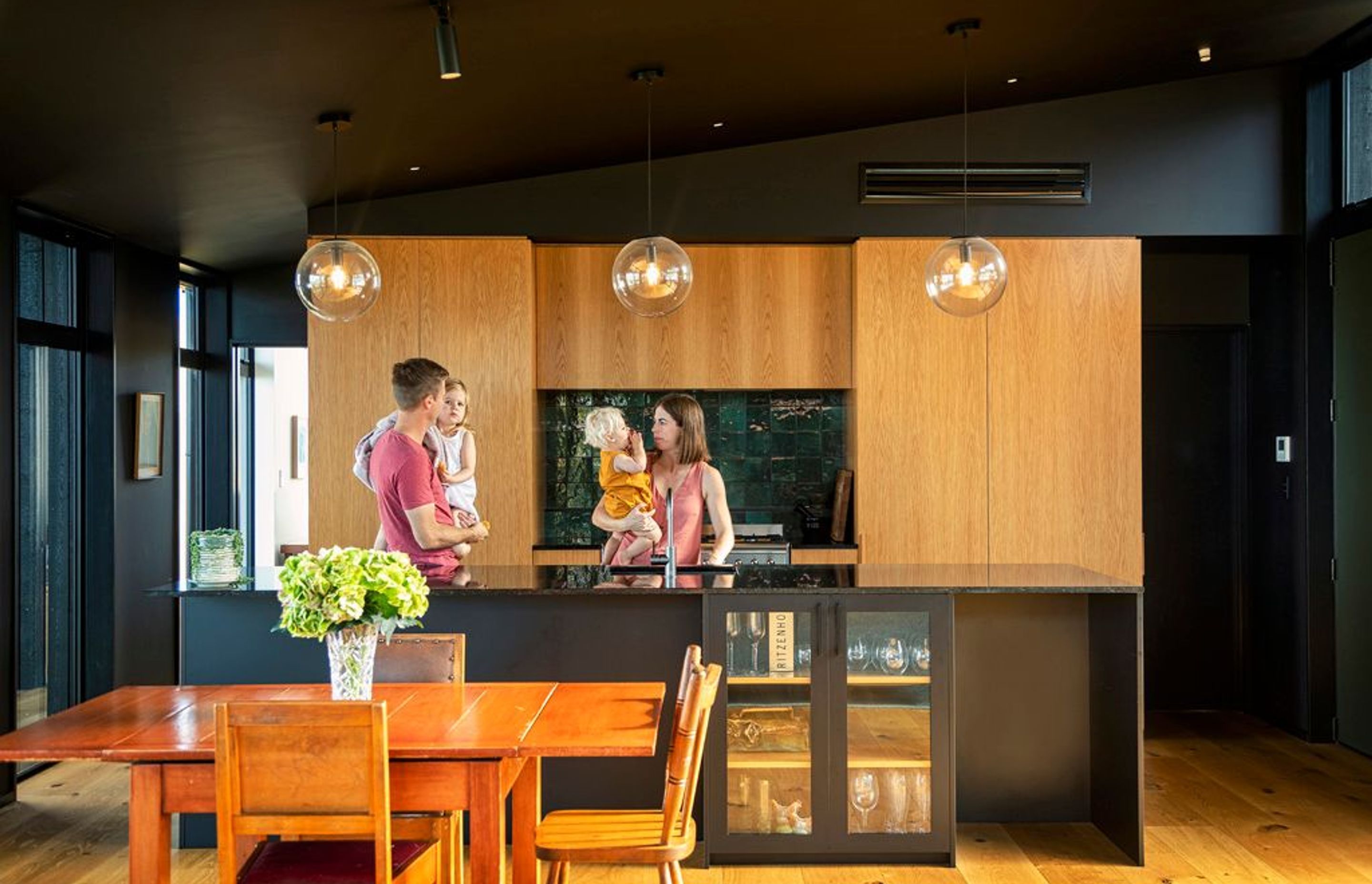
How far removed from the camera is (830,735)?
4445 millimetres

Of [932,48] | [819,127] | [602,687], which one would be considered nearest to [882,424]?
[819,127]

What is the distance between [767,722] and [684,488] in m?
1.04

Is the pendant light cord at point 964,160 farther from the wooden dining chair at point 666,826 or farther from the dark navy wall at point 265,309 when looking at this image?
the dark navy wall at point 265,309

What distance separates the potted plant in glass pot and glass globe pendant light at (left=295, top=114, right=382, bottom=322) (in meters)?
1.74

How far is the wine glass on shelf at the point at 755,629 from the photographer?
4461 millimetres

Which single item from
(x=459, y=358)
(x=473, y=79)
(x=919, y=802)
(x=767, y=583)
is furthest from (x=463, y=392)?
(x=919, y=802)

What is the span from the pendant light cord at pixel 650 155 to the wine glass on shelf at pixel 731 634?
2.12m

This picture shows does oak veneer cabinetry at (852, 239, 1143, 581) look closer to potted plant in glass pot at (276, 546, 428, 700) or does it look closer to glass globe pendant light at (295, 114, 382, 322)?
glass globe pendant light at (295, 114, 382, 322)

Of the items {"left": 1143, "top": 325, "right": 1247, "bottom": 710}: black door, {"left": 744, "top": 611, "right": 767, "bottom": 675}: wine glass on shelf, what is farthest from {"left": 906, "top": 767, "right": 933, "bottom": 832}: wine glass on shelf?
{"left": 1143, "top": 325, "right": 1247, "bottom": 710}: black door

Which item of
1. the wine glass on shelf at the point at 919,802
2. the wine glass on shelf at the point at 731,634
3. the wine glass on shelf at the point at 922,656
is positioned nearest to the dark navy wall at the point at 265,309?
the wine glass on shelf at the point at 731,634

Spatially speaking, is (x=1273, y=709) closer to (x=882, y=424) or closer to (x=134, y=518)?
(x=882, y=424)

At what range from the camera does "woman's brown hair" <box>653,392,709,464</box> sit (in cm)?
503

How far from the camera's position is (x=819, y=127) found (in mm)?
6543

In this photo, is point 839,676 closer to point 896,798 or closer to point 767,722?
point 767,722
